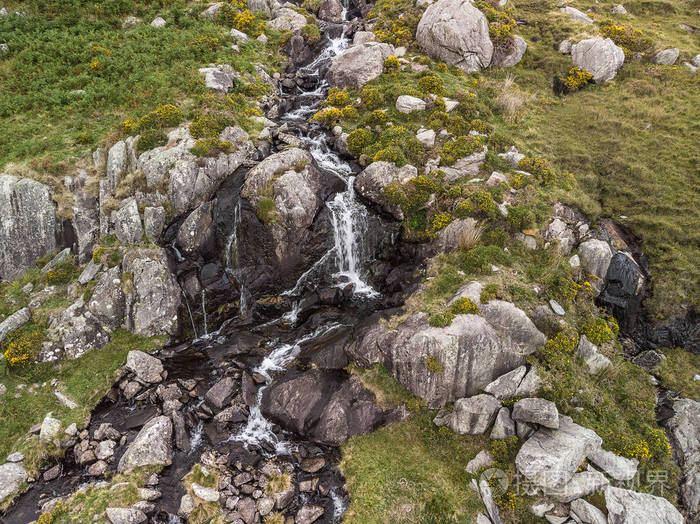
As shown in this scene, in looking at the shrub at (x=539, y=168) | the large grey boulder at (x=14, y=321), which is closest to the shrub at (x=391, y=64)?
the shrub at (x=539, y=168)

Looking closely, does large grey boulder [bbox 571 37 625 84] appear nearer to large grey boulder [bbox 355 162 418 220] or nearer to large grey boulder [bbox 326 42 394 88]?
large grey boulder [bbox 326 42 394 88]

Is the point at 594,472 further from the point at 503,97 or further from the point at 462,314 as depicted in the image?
the point at 503,97

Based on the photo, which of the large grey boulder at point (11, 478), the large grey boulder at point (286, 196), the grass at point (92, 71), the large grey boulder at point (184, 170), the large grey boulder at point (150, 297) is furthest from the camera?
the grass at point (92, 71)

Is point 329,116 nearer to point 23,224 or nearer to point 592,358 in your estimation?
point 23,224

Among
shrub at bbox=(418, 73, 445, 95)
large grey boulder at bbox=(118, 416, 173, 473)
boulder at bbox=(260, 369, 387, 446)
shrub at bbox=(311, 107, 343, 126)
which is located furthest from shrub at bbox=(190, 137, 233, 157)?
shrub at bbox=(418, 73, 445, 95)

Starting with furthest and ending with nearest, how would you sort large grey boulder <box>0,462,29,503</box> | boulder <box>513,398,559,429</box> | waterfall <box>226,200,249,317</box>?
waterfall <box>226,200,249,317</box>, boulder <box>513,398,559,429</box>, large grey boulder <box>0,462,29,503</box>

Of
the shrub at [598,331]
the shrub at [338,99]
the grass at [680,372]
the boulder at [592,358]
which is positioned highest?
the shrub at [338,99]

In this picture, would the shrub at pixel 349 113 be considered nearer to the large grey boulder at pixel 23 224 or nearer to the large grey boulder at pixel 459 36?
the large grey boulder at pixel 459 36
